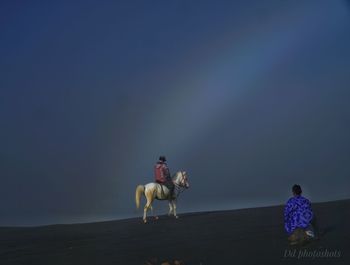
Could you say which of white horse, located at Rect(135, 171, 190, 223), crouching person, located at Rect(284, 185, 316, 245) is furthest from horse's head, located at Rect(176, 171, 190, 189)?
crouching person, located at Rect(284, 185, 316, 245)

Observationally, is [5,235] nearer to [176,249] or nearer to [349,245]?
[176,249]

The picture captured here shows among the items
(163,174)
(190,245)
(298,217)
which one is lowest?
(190,245)

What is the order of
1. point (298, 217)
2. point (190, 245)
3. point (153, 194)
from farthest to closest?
point (153, 194) < point (190, 245) < point (298, 217)

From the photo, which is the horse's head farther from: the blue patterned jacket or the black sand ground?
the blue patterned jacket

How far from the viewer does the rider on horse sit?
3073 cm

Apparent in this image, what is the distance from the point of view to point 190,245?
1845 cm

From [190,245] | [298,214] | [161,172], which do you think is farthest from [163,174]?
[298,214]

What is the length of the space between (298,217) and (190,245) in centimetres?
350

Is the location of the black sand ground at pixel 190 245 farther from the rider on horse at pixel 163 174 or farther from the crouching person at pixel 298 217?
the rider on horse at pixel 163 174

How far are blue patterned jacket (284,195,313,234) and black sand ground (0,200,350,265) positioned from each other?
2.00 feet

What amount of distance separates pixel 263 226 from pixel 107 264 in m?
8.91

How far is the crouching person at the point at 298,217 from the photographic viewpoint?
17516mm

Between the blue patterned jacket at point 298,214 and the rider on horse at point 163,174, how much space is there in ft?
43.1

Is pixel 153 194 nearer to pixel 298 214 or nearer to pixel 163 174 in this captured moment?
pixel 163 174
